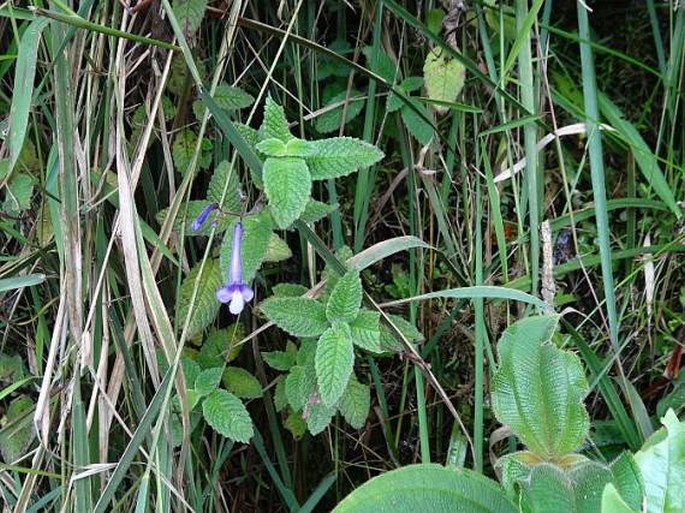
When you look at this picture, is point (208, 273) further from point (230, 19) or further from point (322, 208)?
point (230, 19)

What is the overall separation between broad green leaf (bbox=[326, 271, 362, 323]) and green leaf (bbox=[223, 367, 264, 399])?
0.54ft

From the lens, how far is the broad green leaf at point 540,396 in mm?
838

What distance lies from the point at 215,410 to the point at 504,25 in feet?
1.92

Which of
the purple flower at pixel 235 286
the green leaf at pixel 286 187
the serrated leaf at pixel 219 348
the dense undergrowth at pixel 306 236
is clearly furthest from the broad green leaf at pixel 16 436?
the green leaf at pixel 286 187

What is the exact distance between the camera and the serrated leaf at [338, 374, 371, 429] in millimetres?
1006

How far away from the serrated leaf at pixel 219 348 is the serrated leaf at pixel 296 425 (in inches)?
3.9

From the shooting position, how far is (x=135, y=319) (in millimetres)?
993

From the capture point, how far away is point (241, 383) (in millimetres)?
1043

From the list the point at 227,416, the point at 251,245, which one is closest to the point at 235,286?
the point at 251,245

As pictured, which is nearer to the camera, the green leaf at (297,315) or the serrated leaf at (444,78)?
the green leaf at (297,315)

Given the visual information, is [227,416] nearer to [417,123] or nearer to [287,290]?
[287,290]

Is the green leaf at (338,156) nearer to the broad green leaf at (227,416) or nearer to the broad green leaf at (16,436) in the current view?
the broad green leaf at (227,416)

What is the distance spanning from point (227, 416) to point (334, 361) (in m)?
0.14

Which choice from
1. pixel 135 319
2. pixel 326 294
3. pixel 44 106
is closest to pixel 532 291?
pixel 326 294
